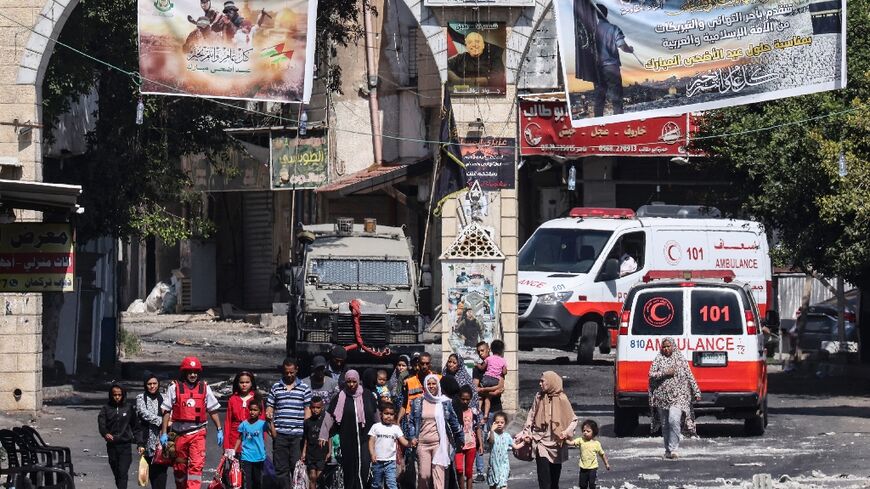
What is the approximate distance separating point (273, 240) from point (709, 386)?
27.0m

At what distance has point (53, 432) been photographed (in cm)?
2147

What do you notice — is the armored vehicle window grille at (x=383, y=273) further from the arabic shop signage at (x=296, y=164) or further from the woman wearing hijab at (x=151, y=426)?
the arabic shop signage at (x=296, y=164)

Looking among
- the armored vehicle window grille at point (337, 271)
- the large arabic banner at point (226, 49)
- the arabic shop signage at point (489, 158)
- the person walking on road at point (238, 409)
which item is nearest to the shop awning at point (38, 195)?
the person walking on road at point (238, 409)

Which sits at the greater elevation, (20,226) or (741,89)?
(741,89)

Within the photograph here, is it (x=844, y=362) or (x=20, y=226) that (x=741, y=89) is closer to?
(x=20, y=226)

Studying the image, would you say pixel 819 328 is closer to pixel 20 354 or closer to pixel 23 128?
pixel 20 354

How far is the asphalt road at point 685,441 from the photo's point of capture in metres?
17.1

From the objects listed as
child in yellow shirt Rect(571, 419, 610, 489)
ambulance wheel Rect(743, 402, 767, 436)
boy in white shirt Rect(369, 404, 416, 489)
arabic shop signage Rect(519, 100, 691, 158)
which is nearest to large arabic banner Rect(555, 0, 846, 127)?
ambulance wheel Rect(743, 402, 767, 436)

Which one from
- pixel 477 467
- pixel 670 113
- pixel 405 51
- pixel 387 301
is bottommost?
pixel 477 467

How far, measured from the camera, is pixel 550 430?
15734 millimetres

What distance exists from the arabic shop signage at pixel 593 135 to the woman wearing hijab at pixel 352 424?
21794mm

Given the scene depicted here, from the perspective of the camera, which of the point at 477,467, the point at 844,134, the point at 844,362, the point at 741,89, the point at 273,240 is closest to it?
the point at 477,467

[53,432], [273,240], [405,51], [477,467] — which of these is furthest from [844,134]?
[273,240]

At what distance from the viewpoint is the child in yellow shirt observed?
50.9 ft
